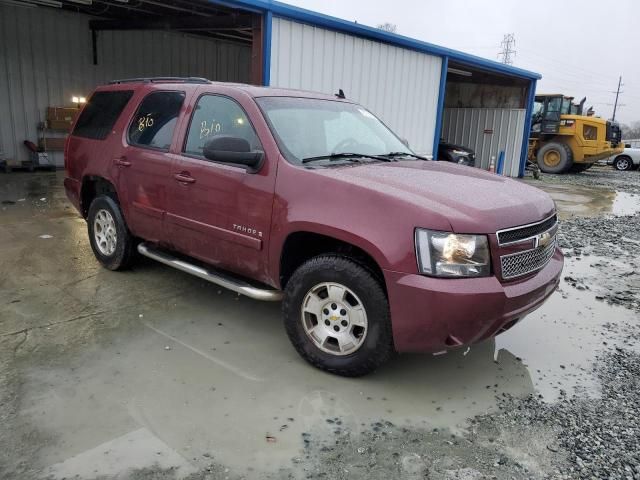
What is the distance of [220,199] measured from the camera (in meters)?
4.02

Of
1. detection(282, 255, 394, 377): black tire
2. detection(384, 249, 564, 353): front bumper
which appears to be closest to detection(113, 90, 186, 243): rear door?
detection(282, 255, 394, 377): black tire

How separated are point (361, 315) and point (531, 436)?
3.95 feet

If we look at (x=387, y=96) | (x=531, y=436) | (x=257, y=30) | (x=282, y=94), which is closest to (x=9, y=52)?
(x=257, y=30)

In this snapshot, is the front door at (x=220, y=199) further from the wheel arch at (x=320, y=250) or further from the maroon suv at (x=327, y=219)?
the wheel arch at (x=320, y=250)

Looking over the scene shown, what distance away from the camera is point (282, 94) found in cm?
436

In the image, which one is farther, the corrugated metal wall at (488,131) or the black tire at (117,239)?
the corrugated metal wall at (488,131)

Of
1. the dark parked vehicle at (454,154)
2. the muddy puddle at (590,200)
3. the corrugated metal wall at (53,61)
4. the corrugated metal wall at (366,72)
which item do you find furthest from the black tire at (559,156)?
the corrugated metal wall at (53,61)

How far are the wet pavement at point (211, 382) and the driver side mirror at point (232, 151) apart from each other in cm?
141

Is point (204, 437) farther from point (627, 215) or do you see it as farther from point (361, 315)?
point (627, 215)

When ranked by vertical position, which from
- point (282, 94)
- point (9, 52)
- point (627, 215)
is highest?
point (9, 52)

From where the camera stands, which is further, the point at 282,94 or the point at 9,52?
the point at 9,52

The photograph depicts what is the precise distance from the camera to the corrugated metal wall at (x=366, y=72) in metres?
8.77

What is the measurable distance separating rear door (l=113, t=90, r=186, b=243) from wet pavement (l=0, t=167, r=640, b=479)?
0.71 meters

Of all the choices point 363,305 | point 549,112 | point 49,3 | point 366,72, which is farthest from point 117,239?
point 549,112
